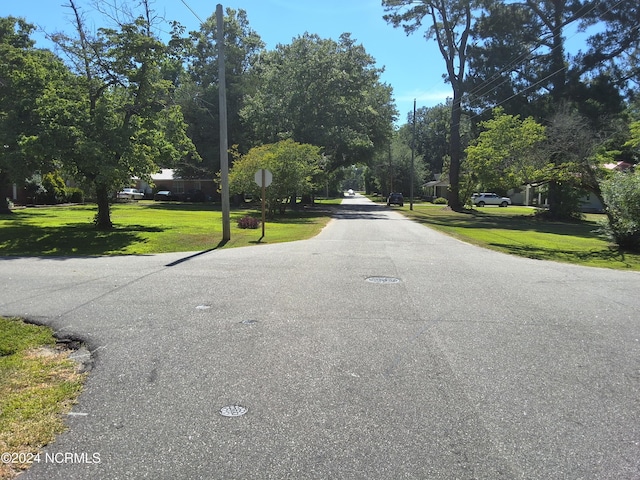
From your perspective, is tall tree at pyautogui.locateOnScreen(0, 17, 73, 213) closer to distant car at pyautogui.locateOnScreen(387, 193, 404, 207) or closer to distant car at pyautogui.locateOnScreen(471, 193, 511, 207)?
distant car at pyautogui.locateOnScreen(387, 193, 404, 207)

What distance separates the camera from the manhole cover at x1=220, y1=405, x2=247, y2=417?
12.4ft

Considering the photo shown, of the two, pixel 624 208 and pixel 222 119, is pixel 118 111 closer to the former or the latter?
pixel 222 119

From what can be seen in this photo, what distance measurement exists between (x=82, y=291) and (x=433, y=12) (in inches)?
1717

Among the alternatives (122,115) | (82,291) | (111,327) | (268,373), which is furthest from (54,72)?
(268,373)

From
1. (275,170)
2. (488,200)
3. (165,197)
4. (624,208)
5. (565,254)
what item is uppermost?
(275,170)

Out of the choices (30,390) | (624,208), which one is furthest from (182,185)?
(30,390)

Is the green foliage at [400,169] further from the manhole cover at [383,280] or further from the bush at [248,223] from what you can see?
the manhole cover at [383,280]

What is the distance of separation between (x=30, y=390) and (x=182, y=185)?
61.4 metres

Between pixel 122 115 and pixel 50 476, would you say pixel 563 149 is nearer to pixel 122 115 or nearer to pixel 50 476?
→ pixel 122 115

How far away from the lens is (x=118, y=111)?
60.3 ft

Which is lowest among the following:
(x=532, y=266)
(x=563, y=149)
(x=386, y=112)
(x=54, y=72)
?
(x=532, y=266)

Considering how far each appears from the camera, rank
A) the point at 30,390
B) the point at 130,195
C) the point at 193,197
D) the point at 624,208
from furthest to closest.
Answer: the point at 130,195 → the point at 193,197 → the point at 624,208 → the point at 30,390

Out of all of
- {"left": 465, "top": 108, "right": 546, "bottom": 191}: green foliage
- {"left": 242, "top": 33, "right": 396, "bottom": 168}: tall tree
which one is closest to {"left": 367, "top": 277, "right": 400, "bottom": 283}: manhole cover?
{"left": 465, "top": 108, "right": 546, "bottom": 191}: green foliage

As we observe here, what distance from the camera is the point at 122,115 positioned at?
1859 centimetres
